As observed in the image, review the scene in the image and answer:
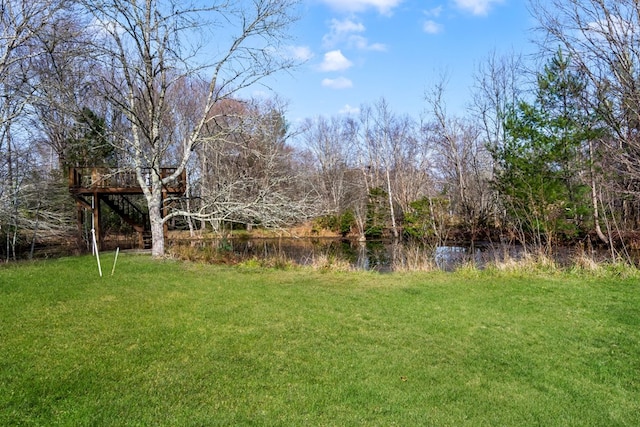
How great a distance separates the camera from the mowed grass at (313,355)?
340cm

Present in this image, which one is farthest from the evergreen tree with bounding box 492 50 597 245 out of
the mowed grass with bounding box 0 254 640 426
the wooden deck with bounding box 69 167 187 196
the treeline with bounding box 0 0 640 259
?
the wooden deck with bounding box 69 167 187 196

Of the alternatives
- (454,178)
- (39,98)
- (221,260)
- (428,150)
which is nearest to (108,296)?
(221,260)

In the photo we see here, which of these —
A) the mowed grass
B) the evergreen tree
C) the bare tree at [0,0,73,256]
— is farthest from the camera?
the evergreen tree

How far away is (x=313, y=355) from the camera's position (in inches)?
182

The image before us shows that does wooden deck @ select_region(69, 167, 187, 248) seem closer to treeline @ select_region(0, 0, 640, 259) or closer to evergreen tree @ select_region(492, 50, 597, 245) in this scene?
treeline @ select_region(0, 0, 640, 259)

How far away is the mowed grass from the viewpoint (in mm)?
3402

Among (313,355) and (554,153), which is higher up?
(554,153)

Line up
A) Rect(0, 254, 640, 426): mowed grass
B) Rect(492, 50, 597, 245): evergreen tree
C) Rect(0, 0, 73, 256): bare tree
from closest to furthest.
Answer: Rect(0, 254, 640, 426): mowed grass
Rect(0, 0, 73, 256): bare tree
Rect(492, 50, 597, 245): evergreen tree

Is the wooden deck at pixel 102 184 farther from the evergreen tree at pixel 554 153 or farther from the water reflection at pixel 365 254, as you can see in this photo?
the evergreen tree at pixel 554 153

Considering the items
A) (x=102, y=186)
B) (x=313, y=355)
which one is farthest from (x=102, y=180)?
(x=313, y=355)

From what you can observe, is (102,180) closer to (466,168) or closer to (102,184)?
(102,184)

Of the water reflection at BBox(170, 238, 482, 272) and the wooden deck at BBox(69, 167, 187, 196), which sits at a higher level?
the wooden deck at BBox(69, 167, 187, 196)

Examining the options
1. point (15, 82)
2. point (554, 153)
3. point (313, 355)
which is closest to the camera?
point (313, 355)

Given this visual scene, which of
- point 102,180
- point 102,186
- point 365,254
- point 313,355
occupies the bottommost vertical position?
point 313,355
